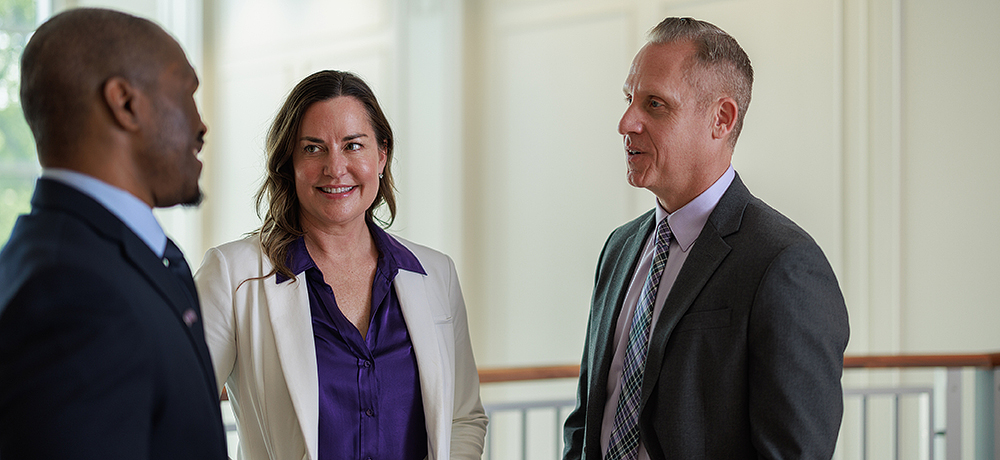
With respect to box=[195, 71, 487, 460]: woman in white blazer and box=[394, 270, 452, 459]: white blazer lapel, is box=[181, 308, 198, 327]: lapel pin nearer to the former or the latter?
box=[195, 71, 487, 460]: woman in white blazer

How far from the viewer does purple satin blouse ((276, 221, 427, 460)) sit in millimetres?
1503

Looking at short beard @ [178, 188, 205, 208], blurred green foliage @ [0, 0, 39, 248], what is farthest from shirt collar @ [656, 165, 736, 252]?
blurred green foliage @ [0, 0, 39, 248]

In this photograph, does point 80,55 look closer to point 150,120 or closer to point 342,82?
point 150,120

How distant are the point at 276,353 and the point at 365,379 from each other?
182mm

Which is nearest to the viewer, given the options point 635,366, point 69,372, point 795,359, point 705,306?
point 69,372

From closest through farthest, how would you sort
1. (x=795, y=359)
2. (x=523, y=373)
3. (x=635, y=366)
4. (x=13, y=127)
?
(x=795, y=359), (x=635, y=366), (x=523, y=373), (x=13, y=127)

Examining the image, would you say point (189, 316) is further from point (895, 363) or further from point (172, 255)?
point (895, 363)

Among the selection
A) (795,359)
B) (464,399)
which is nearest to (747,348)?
(795,359)

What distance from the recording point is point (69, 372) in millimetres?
640

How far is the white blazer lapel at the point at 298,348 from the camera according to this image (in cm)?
145

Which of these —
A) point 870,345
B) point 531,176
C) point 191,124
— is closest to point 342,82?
point 191,124

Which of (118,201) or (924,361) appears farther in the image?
(924,361)

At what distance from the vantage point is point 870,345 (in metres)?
3.19

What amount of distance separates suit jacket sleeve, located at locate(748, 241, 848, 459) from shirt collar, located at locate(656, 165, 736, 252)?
225mm
